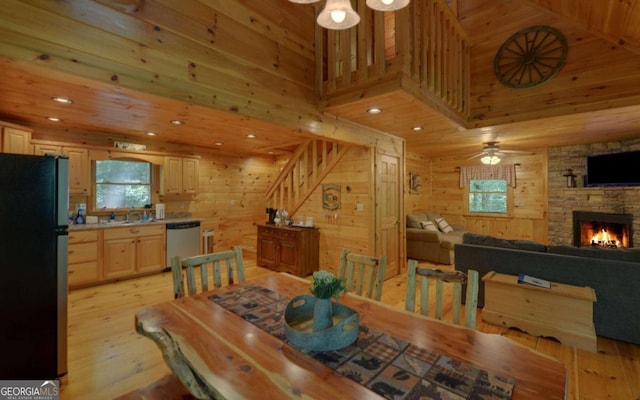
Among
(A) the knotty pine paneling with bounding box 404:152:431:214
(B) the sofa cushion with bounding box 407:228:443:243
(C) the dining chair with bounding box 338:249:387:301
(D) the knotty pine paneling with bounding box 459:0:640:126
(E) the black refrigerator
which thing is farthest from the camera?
(A) the knotty pine paneling with bounding box 404:152:431:214

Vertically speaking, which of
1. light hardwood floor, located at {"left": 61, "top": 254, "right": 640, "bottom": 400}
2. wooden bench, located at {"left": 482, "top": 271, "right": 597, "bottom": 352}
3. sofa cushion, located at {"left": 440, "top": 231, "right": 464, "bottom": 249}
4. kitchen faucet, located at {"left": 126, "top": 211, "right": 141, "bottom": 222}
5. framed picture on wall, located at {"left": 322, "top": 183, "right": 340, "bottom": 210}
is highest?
framed picture on wall, located at {"left": 322, "top": 183, "right": 340, "bottom": 210}

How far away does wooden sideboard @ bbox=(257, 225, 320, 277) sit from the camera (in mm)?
4918

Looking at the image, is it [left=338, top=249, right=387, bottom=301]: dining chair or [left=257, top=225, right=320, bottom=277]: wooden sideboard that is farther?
[left=257, top=225, right=320, bottom=277]: wooden sideboard

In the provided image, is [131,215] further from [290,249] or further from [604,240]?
[604,240]

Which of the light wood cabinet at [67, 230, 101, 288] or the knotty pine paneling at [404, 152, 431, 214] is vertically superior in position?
the knotty pine paneling at [404, 152, 431, 214]

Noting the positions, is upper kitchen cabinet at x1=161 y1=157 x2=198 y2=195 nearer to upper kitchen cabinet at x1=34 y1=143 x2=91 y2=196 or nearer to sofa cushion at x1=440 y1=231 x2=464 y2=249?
upper kitchen cabinet at x1=34 y1=143 x2=91 y2=196

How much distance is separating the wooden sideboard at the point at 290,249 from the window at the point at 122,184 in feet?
7.70

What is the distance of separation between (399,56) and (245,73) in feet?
5.09

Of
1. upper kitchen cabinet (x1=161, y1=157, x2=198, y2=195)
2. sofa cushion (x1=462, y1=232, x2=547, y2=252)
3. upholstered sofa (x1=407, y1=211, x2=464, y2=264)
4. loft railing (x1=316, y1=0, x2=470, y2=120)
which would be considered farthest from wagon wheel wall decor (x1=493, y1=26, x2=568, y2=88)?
upper kitchen cabinet (x1=161, y1=157, x2=198, y2=195)

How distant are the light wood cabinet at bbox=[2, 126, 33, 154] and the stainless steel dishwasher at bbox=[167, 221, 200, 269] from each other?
6.98 feet

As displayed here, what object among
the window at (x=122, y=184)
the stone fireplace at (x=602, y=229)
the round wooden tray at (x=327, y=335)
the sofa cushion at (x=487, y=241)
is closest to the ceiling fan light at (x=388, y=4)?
the round wooden tray at (x=327, y=335)

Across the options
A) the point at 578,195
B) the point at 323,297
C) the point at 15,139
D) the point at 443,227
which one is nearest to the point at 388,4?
the point at 323,297

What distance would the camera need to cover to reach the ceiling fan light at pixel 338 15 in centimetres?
169

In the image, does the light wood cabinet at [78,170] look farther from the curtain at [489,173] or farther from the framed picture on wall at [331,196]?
the curtain at [489,173]
